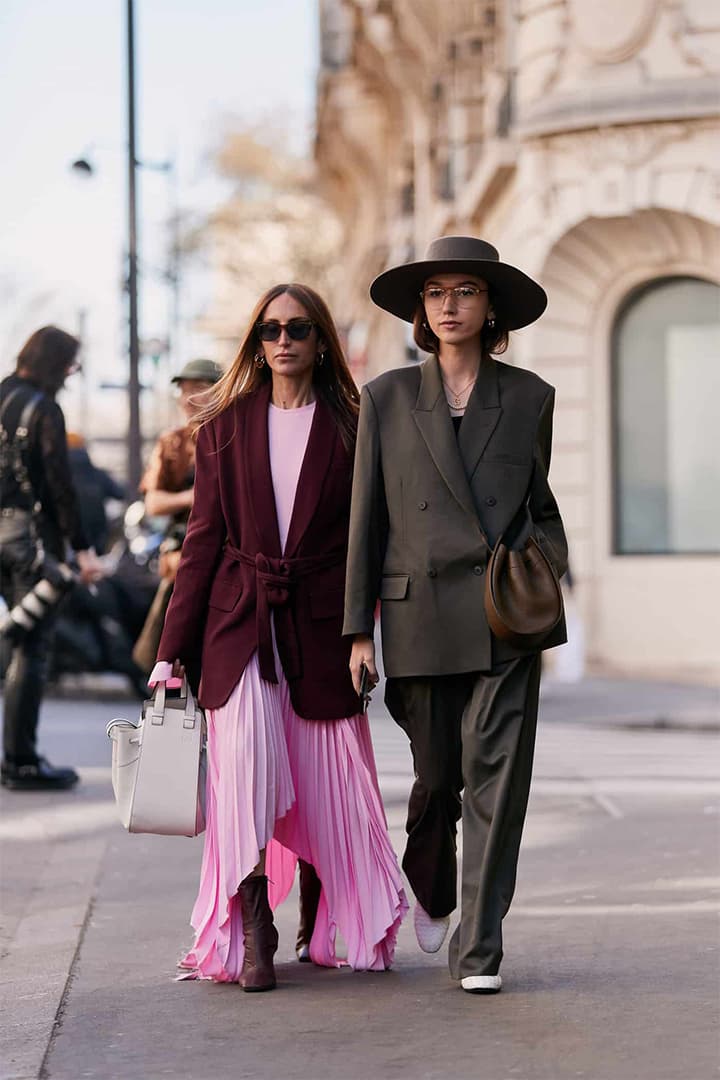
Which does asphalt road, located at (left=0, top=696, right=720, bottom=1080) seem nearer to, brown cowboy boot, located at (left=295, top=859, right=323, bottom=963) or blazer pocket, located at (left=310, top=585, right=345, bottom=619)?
brown cowboy boot, located at (left=295, top=859, right=323, bottom=963)

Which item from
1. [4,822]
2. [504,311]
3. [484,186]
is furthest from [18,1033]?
[484,186]

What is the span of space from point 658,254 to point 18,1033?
15468mm

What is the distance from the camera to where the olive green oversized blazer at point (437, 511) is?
5.53 m

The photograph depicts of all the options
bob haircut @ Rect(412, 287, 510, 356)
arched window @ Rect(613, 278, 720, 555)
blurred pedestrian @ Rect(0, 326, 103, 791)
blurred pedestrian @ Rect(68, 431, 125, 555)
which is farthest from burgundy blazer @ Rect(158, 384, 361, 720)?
arched window @ Rect(613, 278, 720, 555)

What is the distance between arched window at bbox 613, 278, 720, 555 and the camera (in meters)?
19.5

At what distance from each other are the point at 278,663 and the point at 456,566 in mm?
579

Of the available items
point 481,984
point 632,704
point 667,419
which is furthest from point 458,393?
point 667,419

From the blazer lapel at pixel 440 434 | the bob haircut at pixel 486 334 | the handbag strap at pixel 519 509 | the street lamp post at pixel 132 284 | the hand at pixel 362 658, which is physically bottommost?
the hand at pixel 362 658

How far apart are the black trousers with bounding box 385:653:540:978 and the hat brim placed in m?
0.95

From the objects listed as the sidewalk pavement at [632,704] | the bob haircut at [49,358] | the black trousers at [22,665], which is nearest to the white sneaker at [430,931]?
the black trousers at [22,665]

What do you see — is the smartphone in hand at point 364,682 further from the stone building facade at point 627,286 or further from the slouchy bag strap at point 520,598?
the stone building facade at point 627,286

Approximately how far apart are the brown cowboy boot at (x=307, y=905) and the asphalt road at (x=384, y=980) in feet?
0.20

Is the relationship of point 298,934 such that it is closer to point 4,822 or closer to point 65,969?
point 65,969

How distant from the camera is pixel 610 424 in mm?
19859
